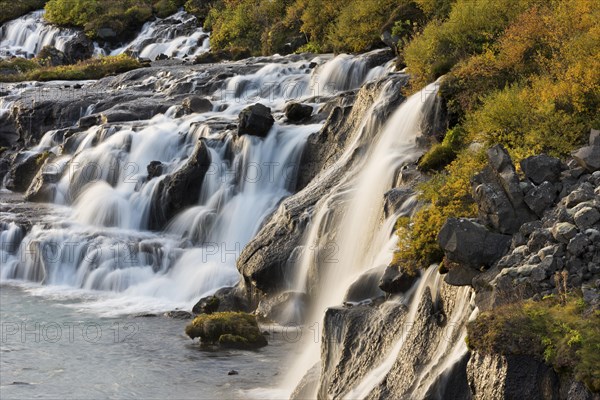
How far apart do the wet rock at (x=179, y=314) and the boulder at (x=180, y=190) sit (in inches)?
242

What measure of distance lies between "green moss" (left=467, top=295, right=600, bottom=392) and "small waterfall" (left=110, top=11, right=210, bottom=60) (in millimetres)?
41779

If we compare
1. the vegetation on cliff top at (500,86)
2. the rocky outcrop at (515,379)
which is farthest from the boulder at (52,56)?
the rocky outcrop at (515,379)

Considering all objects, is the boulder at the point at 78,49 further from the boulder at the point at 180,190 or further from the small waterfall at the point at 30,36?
the boulder at the point at 180,190

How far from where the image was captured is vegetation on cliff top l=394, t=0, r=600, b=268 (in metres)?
16.6

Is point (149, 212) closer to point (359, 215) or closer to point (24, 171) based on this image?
point (359, 215)

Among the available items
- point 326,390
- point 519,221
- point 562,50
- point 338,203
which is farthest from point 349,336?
point 562,50

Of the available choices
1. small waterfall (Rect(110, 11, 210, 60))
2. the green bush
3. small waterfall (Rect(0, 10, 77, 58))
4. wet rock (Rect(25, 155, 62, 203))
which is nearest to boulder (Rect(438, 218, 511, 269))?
wet rock (Rect(25, 155, 62, 203))

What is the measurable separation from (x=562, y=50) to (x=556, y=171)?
6.56 meters

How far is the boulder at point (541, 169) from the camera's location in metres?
14.6

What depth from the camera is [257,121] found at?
1140 inches

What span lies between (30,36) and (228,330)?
1879 inches

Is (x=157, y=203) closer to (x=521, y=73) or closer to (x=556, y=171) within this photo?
(x=521, y=73)

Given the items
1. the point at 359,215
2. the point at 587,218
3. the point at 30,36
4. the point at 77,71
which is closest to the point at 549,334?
the point at 587,218

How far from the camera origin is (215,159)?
29.2 m
